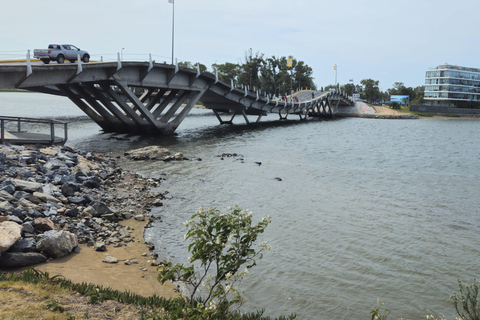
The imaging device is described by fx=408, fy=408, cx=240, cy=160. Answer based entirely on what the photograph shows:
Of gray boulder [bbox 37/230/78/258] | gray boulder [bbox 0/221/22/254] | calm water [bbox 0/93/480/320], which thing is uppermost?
gray boulder [bbox 0/221/22/254]

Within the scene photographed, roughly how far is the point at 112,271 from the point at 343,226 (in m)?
8.62

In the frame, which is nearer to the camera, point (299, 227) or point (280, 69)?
point (299, 227)

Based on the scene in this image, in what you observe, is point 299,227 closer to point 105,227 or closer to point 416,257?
point 416,257

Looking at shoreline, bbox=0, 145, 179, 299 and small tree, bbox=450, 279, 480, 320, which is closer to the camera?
small tree, bbox=450, 279, 480, 320

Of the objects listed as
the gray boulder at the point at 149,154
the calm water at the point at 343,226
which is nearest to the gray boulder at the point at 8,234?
the calm water at the point at 343,226

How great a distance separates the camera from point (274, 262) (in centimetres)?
1179

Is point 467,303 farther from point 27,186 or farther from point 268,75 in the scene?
point 268,75

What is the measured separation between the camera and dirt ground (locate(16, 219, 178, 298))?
30.5ft

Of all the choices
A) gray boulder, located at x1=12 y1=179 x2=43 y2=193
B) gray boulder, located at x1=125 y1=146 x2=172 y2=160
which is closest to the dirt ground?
gray boulder, located at x1=12 y1=179 x2=43 y2=193

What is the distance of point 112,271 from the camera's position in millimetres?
10000

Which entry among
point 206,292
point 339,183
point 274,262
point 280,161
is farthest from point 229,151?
point 206,292

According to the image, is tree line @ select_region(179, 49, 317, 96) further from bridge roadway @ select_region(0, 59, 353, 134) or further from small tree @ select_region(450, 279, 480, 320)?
small tree @ select_region(450, 279, 480, 320)

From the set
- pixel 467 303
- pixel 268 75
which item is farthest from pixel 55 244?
pixel 268 75

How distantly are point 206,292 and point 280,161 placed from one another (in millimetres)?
22678
